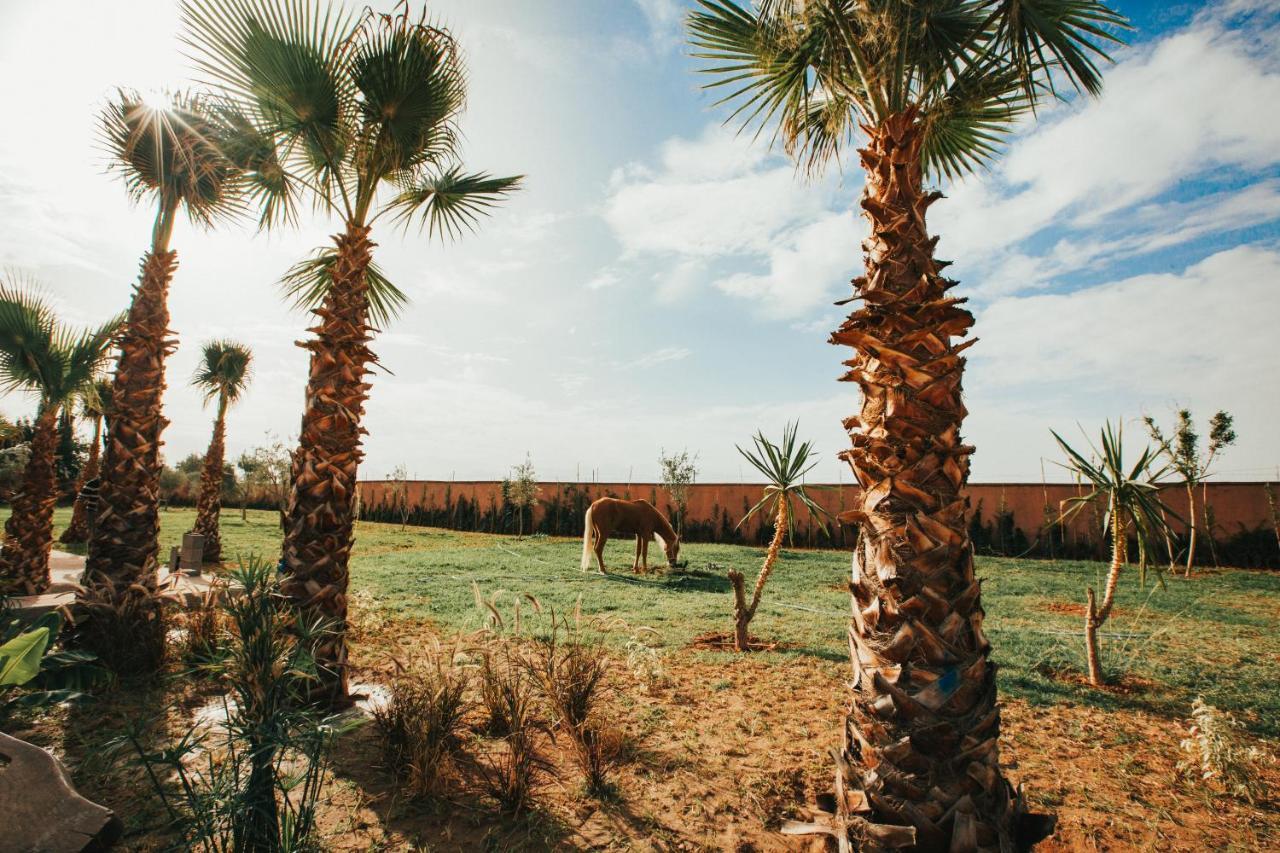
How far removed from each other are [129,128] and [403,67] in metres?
3.89

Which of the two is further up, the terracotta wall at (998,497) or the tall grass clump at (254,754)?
the terracotta wall at (998,497)

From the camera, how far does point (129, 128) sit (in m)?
5.96

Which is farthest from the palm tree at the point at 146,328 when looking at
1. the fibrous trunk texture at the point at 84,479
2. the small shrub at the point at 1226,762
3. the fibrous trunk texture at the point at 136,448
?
the fibrous trunk texture at the point at 84,479

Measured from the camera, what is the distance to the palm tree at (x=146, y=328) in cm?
533

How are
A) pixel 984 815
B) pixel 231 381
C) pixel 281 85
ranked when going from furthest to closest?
pixel 231 381 → pixel 281 85 → pixel 984 815

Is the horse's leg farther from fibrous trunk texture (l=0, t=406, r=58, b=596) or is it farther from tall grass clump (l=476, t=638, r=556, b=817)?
fibrous trunk texture (l=0, t=406, r=58, b=596)

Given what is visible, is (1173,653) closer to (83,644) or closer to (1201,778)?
(1201,778)

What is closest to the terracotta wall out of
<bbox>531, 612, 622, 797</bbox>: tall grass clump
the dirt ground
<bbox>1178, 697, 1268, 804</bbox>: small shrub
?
the dirt ground

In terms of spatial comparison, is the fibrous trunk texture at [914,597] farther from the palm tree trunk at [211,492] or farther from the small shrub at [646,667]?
the palm tree trunk at [211,492]

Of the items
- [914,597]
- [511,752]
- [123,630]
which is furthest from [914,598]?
[123,630]

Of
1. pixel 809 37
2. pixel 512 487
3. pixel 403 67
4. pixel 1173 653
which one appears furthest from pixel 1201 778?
pixel 512 487

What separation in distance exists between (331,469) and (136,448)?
2.85m

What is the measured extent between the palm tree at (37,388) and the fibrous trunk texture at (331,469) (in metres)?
5.77

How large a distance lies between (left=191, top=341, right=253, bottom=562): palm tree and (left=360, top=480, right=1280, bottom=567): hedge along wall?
13577 millimetres
